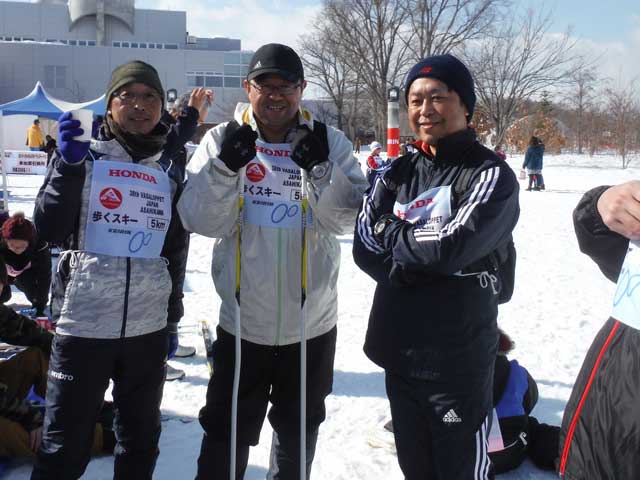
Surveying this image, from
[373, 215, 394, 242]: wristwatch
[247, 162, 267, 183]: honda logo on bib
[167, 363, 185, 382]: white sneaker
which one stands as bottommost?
[167, 363, 185, 382]: white sneaker

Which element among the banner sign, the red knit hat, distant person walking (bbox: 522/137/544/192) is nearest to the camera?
the red knit hat

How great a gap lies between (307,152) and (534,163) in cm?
1562

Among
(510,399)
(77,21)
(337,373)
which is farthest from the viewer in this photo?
(77,21)

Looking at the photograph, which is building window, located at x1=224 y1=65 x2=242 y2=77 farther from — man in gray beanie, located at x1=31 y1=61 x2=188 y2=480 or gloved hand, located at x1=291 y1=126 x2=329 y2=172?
gloved hand, located at x1=291 y1=126 x2=329 y2=172

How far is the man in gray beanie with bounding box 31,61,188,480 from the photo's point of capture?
215 cm

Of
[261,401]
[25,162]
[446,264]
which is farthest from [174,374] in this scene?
[25,162]

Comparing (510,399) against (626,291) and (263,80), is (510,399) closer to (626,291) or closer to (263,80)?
(626,291)

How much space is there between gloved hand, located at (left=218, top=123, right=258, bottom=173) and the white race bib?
168 mm

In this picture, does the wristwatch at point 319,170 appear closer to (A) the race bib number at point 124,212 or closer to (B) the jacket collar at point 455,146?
(B) the jacket collar at point 455,146

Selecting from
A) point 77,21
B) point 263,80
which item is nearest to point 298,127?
point 263,80

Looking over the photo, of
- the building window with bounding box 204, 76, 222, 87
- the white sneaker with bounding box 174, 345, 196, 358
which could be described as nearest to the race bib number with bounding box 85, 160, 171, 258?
the white sneaker with bounding box 174, 345, 196, 358

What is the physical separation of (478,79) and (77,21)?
47577 mm

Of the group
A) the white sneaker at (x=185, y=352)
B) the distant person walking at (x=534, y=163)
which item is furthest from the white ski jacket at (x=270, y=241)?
the distant person walking at (x=534, y=163)

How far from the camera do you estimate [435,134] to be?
6.72 ft
